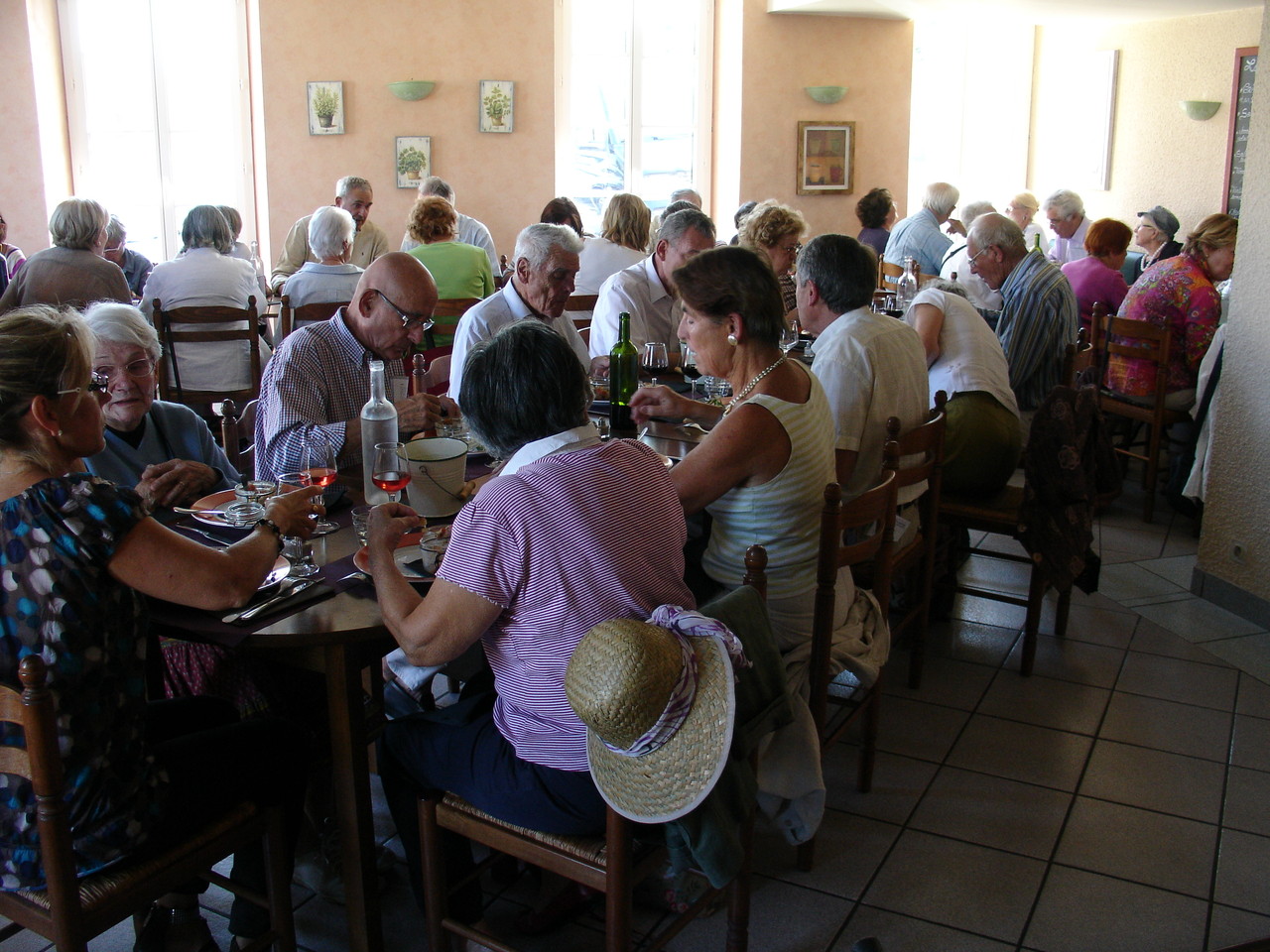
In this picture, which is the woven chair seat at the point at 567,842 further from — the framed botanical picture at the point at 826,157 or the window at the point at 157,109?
the framed botanical picture at the point at 826,157

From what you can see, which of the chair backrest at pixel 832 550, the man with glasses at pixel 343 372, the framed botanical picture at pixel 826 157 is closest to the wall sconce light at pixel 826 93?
the framed botanical picture at pixel 826 157

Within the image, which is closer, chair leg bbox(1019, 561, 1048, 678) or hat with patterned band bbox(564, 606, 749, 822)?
hat with patterned band bbox(564, 606, 749, 822)

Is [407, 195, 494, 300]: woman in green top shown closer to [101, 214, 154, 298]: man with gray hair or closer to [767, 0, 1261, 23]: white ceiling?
[101, 214, 154, 298]: man with gray hair

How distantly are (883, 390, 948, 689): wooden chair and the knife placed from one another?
1.47 metres

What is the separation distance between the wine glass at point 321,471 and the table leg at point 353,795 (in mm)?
383

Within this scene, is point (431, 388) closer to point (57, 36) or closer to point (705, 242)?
point (705, 242)

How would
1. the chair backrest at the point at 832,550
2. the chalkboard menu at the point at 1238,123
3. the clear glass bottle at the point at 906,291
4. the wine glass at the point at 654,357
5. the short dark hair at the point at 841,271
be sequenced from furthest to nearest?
the chalkboard menu at the point at 1238,123 < the clear glass bottle at the point at 906,291 < the wine glass at the point at 654,357 < the short dark hair at the point at 841,271 < the chair backrest at the point at 832,550

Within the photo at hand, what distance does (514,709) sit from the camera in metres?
1.83

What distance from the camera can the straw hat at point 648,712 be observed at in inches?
56.8

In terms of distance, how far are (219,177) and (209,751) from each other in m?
7.85

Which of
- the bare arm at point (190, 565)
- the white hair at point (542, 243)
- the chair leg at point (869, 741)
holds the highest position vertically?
the white hair at point (542, 243)

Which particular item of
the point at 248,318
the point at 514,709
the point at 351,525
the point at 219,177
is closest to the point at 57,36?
the point at 219,177

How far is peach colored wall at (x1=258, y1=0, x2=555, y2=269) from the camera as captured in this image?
8.08 m

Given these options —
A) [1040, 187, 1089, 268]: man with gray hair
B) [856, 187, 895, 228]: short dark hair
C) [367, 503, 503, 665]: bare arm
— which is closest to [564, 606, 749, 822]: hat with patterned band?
[367, 503, 503, 665]: bare arm
